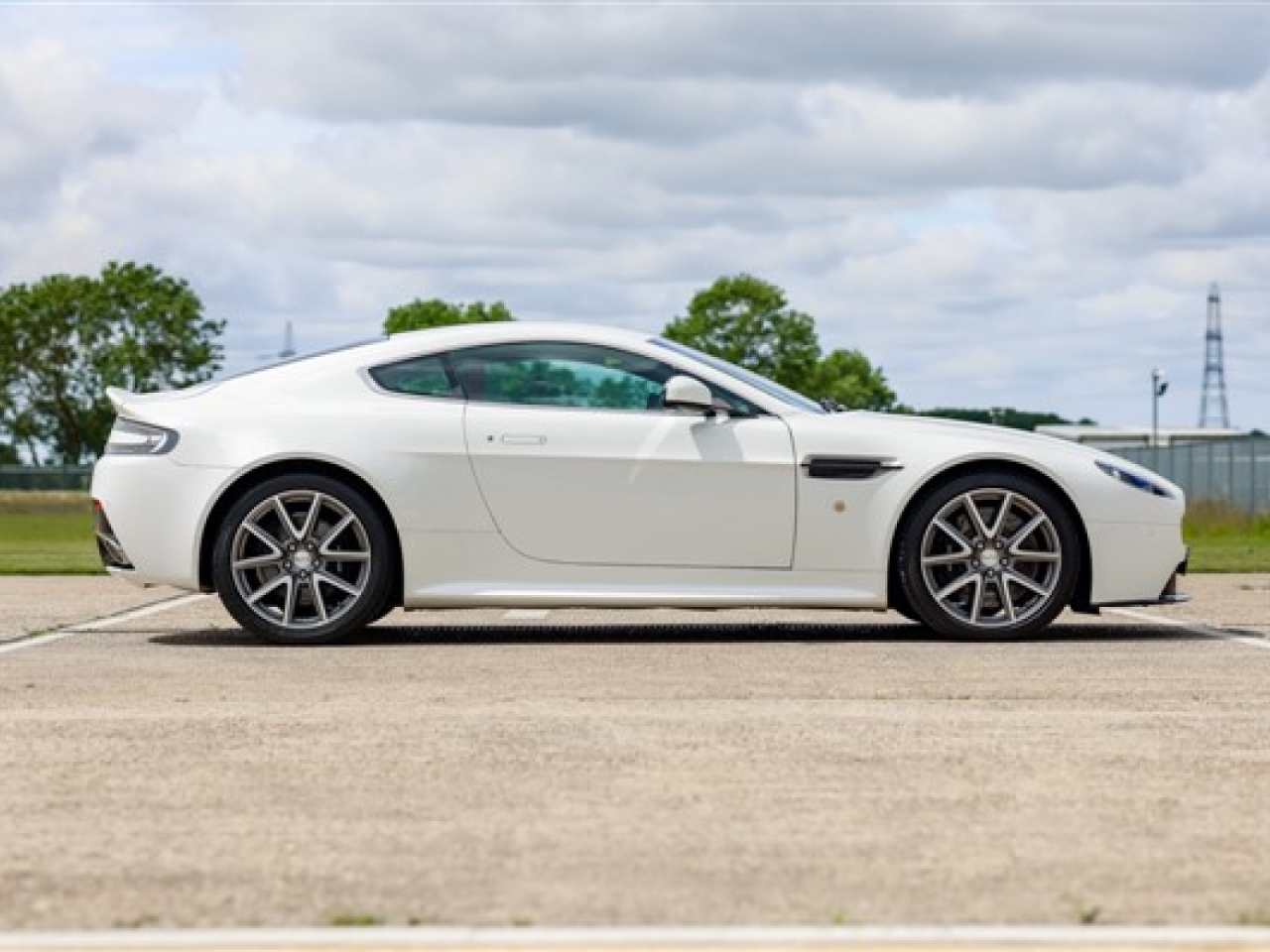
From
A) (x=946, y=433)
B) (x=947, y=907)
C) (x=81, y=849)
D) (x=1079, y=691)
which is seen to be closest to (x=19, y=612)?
(x=946, y=433)

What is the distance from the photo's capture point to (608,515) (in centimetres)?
1116

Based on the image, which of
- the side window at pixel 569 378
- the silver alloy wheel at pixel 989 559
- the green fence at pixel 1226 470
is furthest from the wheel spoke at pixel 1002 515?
the green fence at pixel 1226 470

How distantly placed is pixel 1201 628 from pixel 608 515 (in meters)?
3.04

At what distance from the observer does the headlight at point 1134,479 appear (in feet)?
37.3

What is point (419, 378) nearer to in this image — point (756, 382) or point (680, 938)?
point (756, 382)

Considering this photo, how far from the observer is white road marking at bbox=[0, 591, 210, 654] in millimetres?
11305

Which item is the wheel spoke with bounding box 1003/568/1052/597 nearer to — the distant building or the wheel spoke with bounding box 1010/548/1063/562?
the wheel spoke with bounding box 1010/548/1063/562

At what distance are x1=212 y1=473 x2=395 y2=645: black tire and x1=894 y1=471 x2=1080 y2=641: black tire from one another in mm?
2335

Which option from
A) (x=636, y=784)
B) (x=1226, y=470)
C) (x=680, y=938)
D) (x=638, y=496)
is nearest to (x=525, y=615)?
(x=638, y=496)

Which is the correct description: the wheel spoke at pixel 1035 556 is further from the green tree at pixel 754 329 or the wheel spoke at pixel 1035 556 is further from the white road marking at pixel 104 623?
the green tree at pixel 754 329

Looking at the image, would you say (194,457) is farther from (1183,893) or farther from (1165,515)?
(1183,893)

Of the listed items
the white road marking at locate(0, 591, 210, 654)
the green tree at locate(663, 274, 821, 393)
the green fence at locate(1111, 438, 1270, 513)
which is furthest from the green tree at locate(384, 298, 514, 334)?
the white road marking at locate(0, 591, 210, 654)

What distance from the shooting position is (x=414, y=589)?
436 inches

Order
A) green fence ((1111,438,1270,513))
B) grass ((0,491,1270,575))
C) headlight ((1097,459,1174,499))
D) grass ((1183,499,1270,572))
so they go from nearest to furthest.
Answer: headlight ((1097,459,1174,499)), grass ((0,491,1270,575)), grass ((1183,499,1270,572)), green fence ((1111,438,1270,513))
